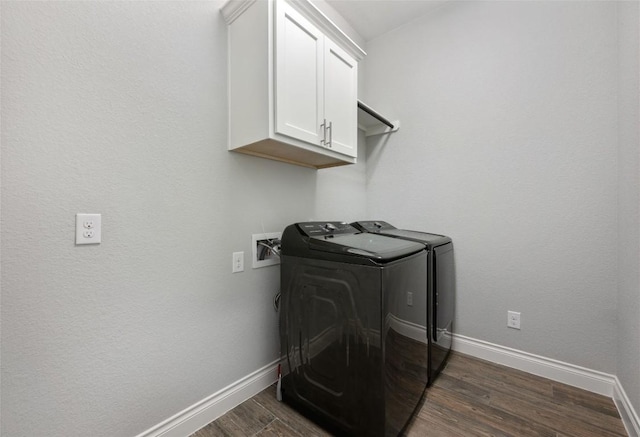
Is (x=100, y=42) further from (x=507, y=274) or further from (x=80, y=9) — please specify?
(x=507, y=274)

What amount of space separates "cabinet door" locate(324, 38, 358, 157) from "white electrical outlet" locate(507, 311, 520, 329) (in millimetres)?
1638

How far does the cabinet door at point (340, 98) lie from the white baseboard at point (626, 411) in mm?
1991

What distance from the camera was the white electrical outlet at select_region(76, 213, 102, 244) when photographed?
0.99 m

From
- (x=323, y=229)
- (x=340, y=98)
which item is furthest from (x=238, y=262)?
(x=340, y=98)

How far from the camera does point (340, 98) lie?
66.2 inches

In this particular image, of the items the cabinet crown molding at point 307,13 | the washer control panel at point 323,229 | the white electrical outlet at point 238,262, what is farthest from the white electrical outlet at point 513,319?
the cabinet crown molding at point 307,13

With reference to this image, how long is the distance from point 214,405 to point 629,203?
96.8 inches

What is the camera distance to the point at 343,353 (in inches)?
47.8

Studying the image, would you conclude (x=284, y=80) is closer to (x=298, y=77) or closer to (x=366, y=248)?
(x=298, y=77)

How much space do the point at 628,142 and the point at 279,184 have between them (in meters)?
1.98

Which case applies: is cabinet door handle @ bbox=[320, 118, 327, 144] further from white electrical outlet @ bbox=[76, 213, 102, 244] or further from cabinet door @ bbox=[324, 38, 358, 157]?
white electrical outlet @ bbox=[76, 213, 102, 244]

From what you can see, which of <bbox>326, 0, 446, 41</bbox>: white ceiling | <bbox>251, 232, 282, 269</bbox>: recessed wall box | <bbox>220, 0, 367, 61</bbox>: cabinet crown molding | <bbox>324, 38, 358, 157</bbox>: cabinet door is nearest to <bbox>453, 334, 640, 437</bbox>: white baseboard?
<bbox>251, 232, 282, 269</bbox>: recessed wall box

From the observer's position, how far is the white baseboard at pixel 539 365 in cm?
159

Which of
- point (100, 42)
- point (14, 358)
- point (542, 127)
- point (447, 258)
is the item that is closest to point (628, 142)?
point (542, 127)
